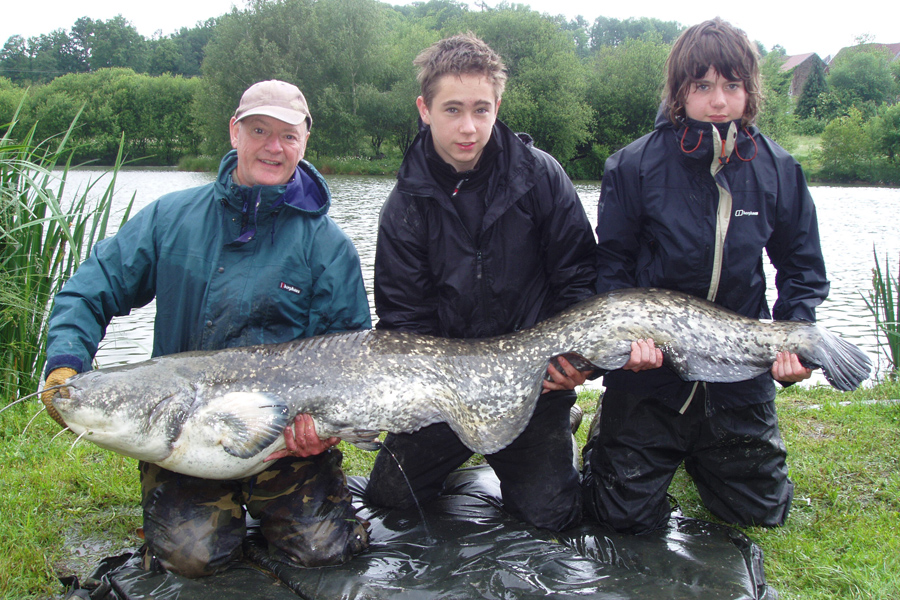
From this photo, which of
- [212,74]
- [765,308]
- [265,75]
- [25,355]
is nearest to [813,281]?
[765,308]

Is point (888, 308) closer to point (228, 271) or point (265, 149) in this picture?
point (265, 149)

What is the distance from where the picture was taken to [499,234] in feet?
11.8

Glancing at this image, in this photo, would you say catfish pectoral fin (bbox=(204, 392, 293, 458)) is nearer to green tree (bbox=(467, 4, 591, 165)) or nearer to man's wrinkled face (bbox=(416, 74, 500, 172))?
man's wrinkled face (bbox=(416, 74, 500, 172))

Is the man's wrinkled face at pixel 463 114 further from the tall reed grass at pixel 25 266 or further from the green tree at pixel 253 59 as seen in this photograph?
the green tree at pixel 253 59

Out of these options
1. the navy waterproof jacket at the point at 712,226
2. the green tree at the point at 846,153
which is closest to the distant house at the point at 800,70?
the green tree at the point at 846,153

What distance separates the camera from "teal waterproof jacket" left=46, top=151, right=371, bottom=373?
3262mm

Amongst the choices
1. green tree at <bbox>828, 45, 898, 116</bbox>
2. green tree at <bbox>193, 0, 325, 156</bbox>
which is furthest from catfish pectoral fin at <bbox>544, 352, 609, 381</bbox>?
green tree at <bbox>828, 45, 898, 116</bbox>

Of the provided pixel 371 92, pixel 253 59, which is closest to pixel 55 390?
pixel 371 92

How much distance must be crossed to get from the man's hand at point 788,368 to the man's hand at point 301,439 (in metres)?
2.25

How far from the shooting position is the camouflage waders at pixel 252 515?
295cm

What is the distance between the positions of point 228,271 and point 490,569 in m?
1.96

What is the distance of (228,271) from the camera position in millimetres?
3285

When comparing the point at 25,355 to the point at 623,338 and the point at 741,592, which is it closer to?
the point at 623,338

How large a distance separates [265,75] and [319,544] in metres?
40.3
